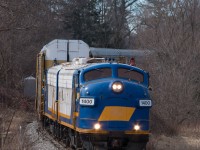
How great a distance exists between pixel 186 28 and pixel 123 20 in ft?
91.9

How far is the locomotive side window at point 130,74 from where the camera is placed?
48.4 feet

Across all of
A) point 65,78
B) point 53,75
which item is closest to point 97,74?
point 65,78

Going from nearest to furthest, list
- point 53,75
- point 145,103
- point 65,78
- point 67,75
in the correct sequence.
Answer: point 145,103, point 67,75, point 65,78, point 53,75

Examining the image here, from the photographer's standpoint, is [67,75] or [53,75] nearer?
[67,75]

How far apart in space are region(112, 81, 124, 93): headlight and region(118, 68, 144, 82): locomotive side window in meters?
0.62

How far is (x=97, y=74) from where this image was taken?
1476 centimetres

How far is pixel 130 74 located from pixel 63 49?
27.0 feet

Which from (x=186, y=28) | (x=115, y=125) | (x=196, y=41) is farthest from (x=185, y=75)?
(x=115, y=125)

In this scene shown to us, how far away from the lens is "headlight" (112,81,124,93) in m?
14.1

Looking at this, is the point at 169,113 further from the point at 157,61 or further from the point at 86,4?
the point at 86,4

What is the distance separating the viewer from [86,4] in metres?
52.0

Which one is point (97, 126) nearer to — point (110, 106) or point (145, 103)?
point (110, 106)

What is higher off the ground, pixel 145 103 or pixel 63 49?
pixel 63 49

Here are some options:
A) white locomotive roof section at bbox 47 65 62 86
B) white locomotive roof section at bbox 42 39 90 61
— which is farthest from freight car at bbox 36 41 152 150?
white locomotive roof section at bbox 42 39 90 61
